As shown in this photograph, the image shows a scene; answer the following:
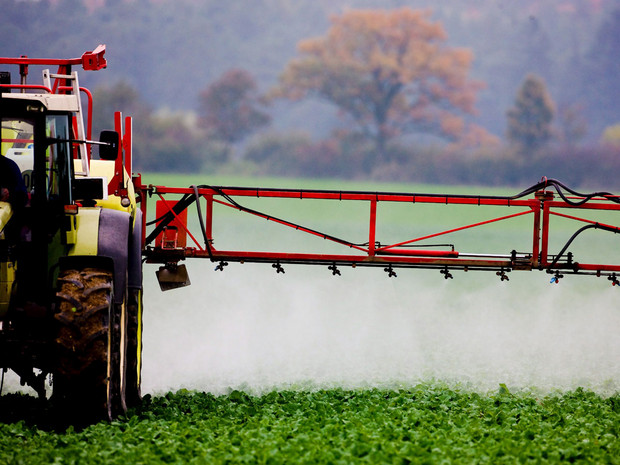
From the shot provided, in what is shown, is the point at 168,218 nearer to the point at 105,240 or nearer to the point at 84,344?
the point at 105,240

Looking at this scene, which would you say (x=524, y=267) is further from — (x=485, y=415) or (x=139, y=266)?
(x=139, y=266)

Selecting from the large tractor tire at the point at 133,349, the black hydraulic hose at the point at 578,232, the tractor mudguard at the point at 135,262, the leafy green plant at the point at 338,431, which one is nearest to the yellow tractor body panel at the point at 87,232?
the tractor mudguard at the point at 135,262

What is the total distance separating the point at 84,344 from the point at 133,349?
1.87 m

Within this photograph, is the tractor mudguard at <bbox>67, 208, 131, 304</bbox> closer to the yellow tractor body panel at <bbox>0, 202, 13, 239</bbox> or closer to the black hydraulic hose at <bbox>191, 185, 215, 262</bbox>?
the yellow tractor body panel at <bbox>0, 202, 13, 239</bbox>

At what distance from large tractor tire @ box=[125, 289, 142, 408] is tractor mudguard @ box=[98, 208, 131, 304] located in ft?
3.25

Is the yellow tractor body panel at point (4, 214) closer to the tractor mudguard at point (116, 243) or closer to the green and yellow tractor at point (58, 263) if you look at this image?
the green and yellow tractor at point (58, 263)

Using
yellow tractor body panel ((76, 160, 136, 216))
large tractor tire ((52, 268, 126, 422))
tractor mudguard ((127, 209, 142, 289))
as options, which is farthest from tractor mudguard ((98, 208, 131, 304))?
tractor mudguard ((127, 209, 142, 289))

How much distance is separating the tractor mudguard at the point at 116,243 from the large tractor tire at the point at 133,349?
0.99m

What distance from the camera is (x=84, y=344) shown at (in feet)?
22.2

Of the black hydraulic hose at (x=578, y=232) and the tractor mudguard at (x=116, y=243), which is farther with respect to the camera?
the black hydraulic hose at (x=578, y=232)

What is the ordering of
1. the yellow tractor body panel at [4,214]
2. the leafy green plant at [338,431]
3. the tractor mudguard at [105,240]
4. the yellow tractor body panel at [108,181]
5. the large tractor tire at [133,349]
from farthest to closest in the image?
the large tractor tire at [133,349] < the yellow tractor body panel at [108,181] < the tractor mudguard at [105,240] < the yellow tractor body panel at [4,214] < the leafy green plant at [338,431]

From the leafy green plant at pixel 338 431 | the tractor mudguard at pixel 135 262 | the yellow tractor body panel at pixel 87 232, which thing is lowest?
the leafy green plant at pixel 338 431

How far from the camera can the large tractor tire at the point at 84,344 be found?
6.76 meters

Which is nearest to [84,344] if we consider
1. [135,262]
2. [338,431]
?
[135,262]
